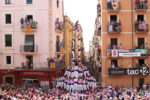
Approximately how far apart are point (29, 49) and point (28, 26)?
2.81 meters

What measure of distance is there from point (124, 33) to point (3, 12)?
1540 centimetres

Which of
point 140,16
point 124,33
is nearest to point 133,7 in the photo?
point 140,16

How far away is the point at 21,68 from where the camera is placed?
3086 cm

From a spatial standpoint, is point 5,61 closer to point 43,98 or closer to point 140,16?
point 43,98

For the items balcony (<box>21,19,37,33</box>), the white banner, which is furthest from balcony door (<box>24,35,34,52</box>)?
the white banner

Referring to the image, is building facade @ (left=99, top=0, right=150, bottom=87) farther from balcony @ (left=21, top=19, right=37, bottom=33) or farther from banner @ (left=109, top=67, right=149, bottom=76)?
balcony @ (left=21, top=19, right=37, bottom=33)

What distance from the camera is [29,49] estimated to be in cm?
Result: 3017

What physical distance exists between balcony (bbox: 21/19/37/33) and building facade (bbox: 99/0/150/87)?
839cm

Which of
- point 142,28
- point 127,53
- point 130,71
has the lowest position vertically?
point 130,71

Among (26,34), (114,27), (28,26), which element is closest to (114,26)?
(114,27)

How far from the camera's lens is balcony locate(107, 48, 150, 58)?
2945cm

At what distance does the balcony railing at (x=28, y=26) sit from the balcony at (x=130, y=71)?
34.7ft

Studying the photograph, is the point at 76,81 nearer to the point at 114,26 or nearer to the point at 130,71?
the point at 130,71

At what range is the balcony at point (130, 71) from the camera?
2948 centimetres
